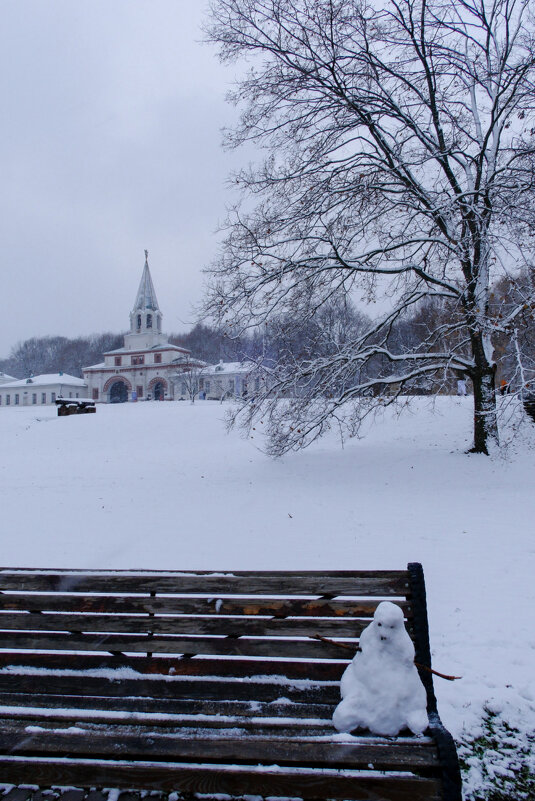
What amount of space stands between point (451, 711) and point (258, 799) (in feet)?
5.60

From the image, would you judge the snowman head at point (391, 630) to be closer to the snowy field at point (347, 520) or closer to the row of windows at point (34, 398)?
the snowy field at point (347, 520)

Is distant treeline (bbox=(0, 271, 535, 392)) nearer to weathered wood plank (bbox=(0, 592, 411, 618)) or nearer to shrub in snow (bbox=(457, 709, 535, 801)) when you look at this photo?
shrub in snow (bbox=(457, 709, 535, 801))

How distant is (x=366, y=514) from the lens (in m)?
8.55

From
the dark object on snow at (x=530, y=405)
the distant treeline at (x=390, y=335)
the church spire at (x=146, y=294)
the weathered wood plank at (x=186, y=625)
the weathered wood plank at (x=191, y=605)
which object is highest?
the church spire at (x=146, y=294)

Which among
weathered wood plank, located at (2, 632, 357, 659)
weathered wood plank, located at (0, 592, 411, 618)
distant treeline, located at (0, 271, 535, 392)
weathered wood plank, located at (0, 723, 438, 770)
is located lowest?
weathered wood plank, located at (0, 723, 438, 770)

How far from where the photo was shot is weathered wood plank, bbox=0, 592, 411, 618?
2730mm

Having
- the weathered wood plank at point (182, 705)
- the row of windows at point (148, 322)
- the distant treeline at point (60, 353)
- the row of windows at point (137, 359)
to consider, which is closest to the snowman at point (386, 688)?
the weathered wood plank at point (182, 705)

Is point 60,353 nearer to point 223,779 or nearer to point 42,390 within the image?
point 42,390

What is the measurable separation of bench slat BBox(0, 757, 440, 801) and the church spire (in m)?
74.1

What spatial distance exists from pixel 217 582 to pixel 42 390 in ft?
263

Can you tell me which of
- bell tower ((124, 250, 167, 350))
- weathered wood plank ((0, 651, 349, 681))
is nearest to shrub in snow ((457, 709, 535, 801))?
weathered wood plank ((0, 651, 349, 681))

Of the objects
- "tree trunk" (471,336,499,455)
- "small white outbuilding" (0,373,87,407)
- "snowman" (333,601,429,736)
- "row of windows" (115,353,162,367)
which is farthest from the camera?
"small white outbuilding" (0,373,87,407)

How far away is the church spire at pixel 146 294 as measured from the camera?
7194 centimetres

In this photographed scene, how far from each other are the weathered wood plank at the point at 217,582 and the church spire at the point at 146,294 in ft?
240
